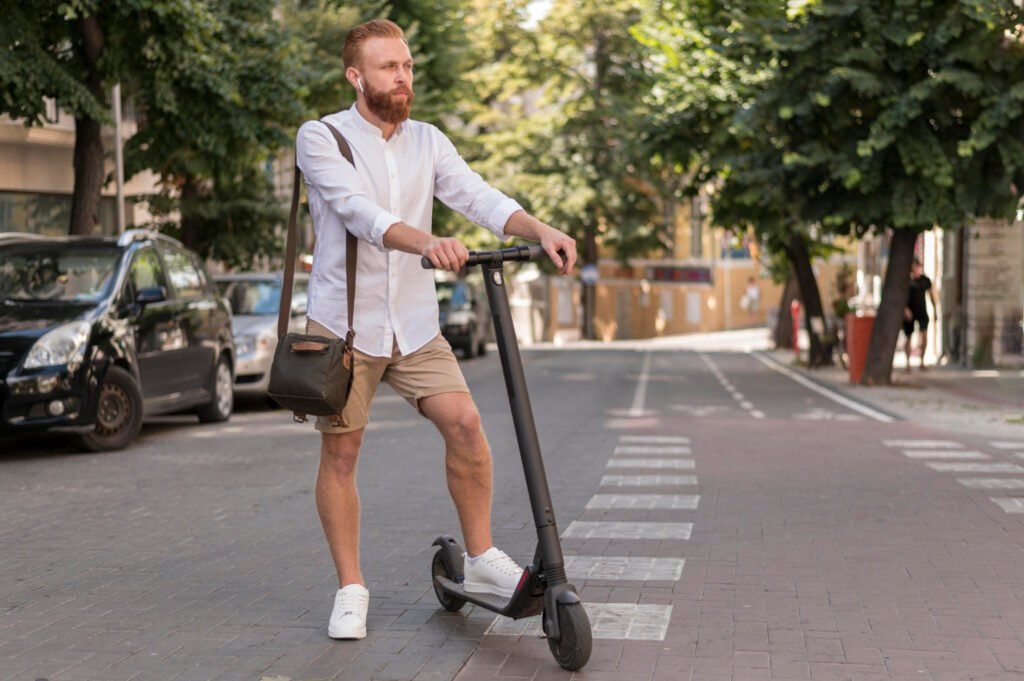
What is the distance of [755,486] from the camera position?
10383 mm

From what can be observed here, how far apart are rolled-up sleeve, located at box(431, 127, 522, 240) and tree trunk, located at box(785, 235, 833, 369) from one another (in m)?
24.4

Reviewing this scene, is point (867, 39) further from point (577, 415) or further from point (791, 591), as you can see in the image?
point (791, 591)

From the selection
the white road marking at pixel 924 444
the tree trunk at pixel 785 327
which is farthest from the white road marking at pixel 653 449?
the tree trunk at pixel 785 327

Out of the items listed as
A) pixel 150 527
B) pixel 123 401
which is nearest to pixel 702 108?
pixel 123 401

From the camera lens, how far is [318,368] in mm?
5418

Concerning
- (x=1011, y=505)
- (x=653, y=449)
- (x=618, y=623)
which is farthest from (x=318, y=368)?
(x=653, y=449)

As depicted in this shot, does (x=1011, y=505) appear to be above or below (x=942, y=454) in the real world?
above

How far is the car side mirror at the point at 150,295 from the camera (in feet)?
44.0

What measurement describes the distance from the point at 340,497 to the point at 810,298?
2495cm

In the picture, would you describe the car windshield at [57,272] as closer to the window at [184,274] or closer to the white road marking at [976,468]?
the window at [184,274]

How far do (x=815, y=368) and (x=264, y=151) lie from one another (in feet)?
42.6

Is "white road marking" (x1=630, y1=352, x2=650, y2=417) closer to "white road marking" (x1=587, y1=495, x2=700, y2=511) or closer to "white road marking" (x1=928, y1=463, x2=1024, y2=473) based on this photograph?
"white road marking" (x1=928, y1=463, x2=1024, y2=473)

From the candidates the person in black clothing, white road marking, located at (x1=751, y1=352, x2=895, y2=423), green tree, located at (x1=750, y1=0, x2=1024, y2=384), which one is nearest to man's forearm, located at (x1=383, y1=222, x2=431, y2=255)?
white road marking, located at (x1=751, y1=352, x2=895, y2=423)

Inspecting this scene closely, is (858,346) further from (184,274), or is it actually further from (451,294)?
(451,294)
